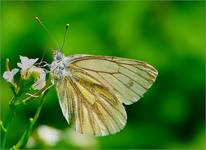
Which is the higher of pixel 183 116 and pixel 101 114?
pixel 101 114

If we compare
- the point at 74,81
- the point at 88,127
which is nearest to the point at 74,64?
the point at 74,81

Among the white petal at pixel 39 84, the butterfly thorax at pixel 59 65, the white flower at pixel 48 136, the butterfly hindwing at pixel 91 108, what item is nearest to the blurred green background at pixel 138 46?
the white flower at pixel 48 136

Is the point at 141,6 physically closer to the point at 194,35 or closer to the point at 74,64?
the point at 194,35

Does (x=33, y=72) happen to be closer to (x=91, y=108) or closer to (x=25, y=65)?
(x=25, y=65)

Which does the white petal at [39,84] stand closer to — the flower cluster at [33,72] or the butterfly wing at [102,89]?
the flower cluster at [33,72]

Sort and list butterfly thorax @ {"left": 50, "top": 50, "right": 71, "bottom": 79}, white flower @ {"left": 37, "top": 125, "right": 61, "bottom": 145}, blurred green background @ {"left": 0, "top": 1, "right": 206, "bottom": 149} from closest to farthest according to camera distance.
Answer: butterfly thorax @ {"left": 50, "top": 50, "right": 71, "bottom": 79}
white flower @ {"left": 37, "top": 125, "right": 61, "bottom": 145}
blurred green background @ {"left": 0, "top": 1, "right": 206, "bottom": 149}

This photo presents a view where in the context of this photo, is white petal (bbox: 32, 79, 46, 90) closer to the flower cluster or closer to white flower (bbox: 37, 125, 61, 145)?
the flower cluster

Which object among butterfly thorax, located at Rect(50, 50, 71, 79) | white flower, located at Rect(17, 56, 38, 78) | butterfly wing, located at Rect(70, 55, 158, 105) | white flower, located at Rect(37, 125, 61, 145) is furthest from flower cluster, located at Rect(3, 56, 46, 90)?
white flower, located at Rect(37, 125, 61, 145)

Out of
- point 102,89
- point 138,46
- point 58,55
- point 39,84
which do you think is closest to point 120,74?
point 102,89
